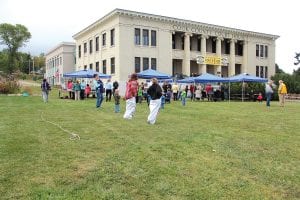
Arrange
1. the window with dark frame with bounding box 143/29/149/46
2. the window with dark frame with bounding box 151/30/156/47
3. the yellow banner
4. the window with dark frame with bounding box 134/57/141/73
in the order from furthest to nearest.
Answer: the yellow banner < the window with dark frame with bounding box 151/30/156/47 < the window with dark frame with bounding box 143/29/149/46 < the window with dark frame with bounding box 134/57/141/73

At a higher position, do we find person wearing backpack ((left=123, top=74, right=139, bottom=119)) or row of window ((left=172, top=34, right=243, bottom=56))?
row of window ((left=172, top=34, right=243, bottom=56))

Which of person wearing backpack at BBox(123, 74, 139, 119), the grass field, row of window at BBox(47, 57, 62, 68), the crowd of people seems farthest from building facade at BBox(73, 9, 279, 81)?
the grass field

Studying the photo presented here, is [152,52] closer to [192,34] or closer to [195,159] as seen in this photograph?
[192,34]

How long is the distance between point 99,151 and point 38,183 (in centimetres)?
235

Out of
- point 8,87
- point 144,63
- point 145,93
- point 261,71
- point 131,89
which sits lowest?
point 145,93

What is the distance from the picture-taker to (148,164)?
7.05 metres

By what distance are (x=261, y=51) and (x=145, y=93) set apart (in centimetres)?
3294

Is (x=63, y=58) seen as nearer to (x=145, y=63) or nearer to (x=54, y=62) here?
(x=54, y=62)

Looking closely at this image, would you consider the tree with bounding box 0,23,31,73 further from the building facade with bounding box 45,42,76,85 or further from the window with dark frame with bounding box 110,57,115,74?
the window with dark frame with bounding box 110,57,115,74

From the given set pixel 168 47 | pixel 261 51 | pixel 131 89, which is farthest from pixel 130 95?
pixel 261 51

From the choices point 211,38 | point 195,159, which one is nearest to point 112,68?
point 211,38

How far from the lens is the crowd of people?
13.4 meters

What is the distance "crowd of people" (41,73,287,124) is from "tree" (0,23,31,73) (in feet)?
227

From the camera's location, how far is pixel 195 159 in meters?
7.54
